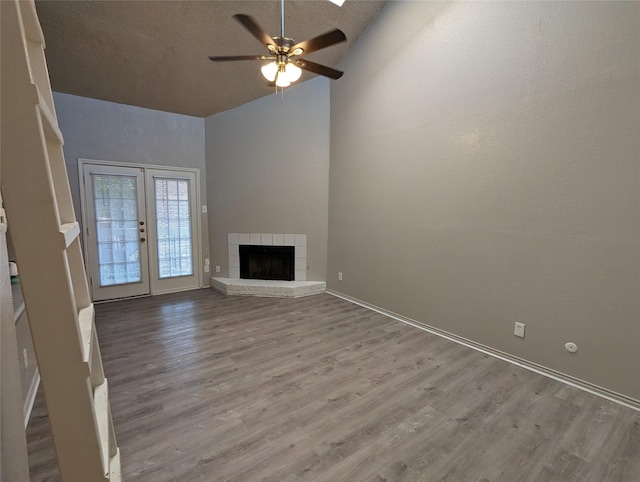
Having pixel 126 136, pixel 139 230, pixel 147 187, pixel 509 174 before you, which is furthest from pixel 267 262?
pixel 509 174

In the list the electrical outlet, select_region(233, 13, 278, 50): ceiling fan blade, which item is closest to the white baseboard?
select_region(233, 13, 278, 50): ceiling fan blade

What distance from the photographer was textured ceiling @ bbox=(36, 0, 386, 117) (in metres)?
2.67

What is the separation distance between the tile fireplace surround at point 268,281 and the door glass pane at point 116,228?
124cm

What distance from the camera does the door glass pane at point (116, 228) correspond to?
13.4 ft

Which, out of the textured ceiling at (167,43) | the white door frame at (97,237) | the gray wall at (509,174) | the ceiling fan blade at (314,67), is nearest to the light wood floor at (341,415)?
the gray wall at (509,174)

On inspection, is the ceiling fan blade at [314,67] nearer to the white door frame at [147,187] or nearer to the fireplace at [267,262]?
the fireplace at [267,262]

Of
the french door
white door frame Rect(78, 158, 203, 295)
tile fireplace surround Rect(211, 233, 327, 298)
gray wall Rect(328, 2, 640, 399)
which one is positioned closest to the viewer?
gray wall Rect(328, 2, 640, 399)

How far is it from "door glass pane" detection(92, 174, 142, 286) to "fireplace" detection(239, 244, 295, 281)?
1.56m

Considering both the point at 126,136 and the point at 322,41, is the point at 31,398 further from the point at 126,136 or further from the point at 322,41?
the point at 126,136

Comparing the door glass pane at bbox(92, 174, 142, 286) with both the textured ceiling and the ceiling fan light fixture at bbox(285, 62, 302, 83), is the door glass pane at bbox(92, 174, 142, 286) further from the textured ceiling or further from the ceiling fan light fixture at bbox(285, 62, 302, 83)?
the ceiling fan light fixture at bbox(285, 62, 302, 83)

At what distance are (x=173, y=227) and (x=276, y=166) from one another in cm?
189

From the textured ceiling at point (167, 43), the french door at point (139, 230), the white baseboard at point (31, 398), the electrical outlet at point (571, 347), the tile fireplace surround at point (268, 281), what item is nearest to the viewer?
the white baseboard at point (31, 398)

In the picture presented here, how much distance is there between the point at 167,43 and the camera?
3.10 m

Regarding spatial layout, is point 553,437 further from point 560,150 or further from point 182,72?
point 182,72
